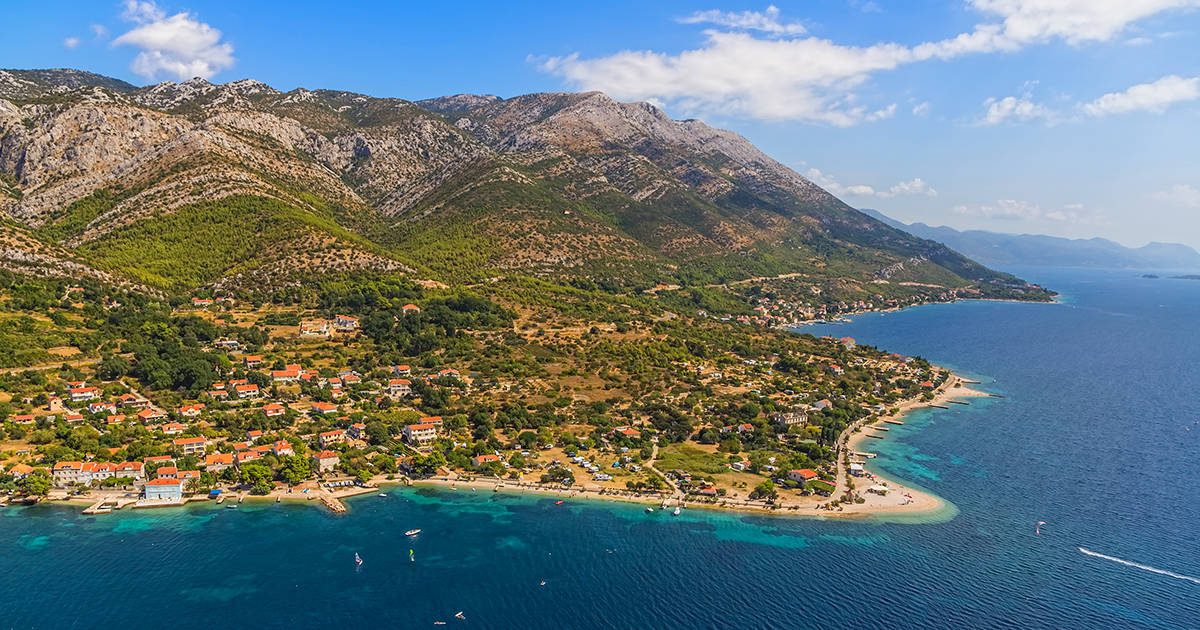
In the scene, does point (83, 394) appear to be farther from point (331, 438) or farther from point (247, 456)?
point (331, 438)

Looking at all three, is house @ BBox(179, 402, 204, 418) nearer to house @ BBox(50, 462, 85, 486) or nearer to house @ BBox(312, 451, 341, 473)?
A: house @ BBox(50, 462, 85, 486)

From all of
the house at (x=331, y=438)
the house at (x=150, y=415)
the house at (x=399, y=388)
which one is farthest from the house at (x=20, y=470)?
the house at (x=399, y=388)

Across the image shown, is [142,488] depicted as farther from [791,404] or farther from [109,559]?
[791,404]

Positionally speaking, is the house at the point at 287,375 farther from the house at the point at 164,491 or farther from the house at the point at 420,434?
the house at the point at 164,491

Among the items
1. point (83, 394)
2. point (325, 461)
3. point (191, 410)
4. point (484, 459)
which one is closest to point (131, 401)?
point (83, 394)

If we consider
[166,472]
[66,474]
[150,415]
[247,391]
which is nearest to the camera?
[66,474]

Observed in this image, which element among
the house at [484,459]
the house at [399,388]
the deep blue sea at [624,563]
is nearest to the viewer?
the deep blue sea at [624,563]
